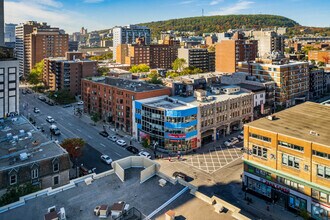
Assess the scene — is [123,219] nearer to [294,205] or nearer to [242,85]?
[294,205]

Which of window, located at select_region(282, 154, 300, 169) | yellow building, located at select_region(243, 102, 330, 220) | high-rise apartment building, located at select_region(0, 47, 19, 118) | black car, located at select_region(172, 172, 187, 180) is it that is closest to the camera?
yellow building, located at select_region(243, 102, 330, 220)

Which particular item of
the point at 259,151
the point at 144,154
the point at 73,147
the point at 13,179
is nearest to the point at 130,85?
the point at 144,154

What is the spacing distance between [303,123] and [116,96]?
4825 cm

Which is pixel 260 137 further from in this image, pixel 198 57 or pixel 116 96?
pixel 198 57

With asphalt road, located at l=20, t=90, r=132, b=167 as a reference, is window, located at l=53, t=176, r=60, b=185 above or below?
below

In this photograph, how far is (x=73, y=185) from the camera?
92.0 feet

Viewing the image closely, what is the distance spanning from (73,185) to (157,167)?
26.4ft

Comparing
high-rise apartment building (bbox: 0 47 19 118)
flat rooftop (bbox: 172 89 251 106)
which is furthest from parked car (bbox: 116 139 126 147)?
high-rise apartment building (bbox: 0 47 19 118)

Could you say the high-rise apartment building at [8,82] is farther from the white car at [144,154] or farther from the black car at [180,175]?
the black car at [180,175]

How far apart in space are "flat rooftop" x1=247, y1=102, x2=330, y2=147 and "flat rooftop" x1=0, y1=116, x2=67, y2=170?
31697mm

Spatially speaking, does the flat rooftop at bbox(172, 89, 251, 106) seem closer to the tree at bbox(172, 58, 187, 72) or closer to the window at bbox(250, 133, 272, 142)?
the window at bbox(250, 133, 272, 142)

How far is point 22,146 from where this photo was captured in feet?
146

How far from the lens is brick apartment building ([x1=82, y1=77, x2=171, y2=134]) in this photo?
7646 centimetres

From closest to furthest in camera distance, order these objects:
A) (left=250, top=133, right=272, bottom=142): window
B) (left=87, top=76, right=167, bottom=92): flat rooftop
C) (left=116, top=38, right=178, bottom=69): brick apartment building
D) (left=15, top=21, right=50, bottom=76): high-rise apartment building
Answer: (left=250, top=133, right=272, bottom=142): window, (left=87, top=76, right=167, bottom=92): flat rooftop, (left=116, top=38, right=178, bottom=69): brick apartment building, (left=15, top=21, right=50, bottom=76): high-rise apartment building
